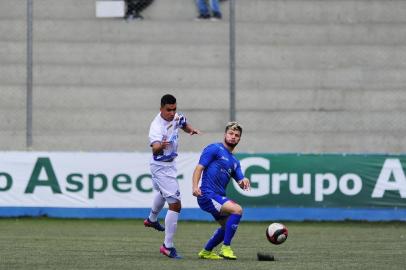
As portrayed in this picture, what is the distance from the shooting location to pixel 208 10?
24.1m

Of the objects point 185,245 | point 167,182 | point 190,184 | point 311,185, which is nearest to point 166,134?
point 167,182

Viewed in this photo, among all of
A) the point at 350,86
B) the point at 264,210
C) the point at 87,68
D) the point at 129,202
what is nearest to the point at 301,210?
the point at 264,210

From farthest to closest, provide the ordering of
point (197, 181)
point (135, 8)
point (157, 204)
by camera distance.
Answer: point (135, 8)
point (157, 204)
point (197, 181)

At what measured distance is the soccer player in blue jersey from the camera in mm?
11680

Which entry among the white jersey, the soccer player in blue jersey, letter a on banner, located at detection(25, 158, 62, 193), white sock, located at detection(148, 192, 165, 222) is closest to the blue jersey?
the soccer player in blue jersey

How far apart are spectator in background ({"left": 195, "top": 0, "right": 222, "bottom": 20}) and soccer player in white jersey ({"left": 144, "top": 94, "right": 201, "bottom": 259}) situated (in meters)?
11.5

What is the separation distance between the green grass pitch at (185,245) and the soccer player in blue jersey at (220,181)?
34 centimetres

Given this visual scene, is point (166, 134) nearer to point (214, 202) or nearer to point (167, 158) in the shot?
point (167, 158)

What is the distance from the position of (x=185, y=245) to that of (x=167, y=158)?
6.78 ft

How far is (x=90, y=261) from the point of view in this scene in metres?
11.2

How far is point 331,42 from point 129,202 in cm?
725

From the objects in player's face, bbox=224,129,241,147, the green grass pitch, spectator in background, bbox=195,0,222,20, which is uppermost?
spectator in background, bbox=195,0,222,20

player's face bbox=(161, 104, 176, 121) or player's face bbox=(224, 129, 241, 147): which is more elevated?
player's face bbox=(161, 104, 176, 121)

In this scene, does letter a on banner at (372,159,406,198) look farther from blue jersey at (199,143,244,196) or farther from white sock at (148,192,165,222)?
blue jersey at (199,143,244,196)
